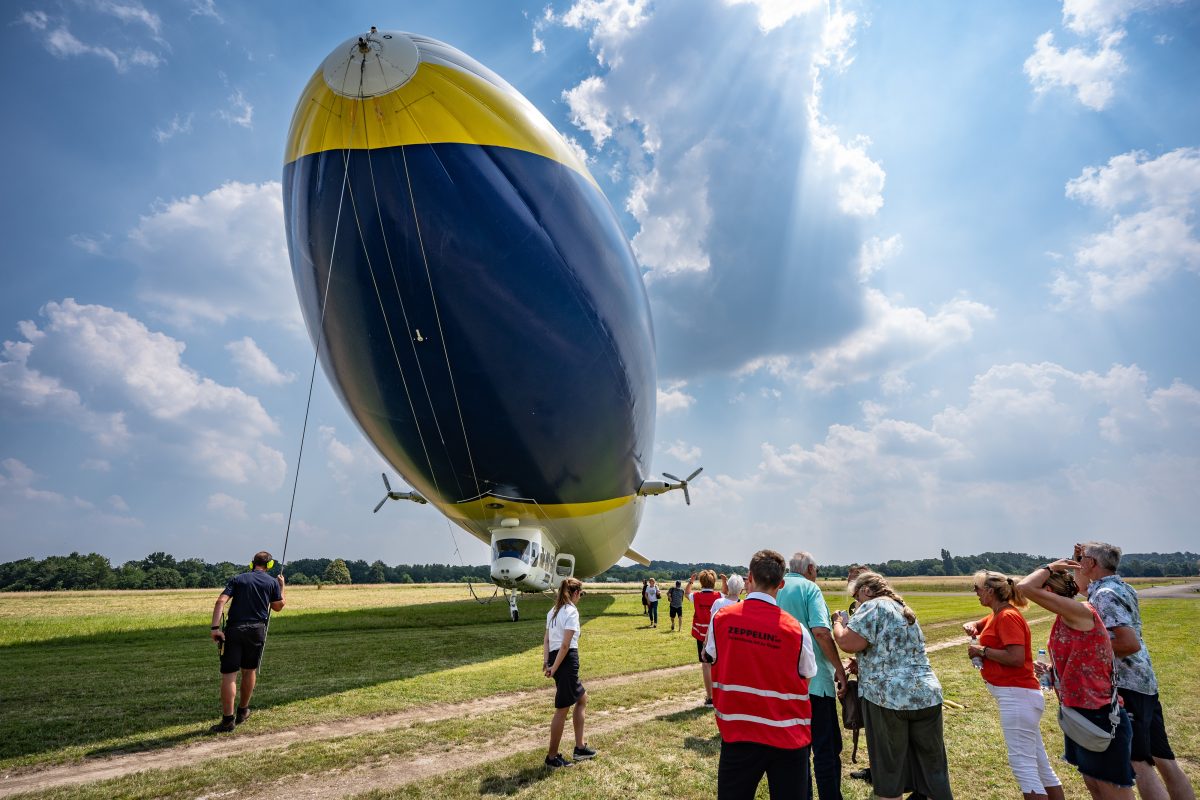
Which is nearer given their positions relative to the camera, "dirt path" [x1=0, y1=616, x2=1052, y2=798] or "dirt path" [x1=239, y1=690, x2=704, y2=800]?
"dirt path" [x1=239, y1=690, x2=704, y2=800]

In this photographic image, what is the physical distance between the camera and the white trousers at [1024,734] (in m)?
4.42

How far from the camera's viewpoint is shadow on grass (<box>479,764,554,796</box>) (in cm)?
540

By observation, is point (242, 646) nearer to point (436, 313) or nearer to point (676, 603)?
point (436, 313)

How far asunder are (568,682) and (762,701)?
339cm

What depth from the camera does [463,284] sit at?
38.7 ft

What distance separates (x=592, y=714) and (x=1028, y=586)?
6.02 metres

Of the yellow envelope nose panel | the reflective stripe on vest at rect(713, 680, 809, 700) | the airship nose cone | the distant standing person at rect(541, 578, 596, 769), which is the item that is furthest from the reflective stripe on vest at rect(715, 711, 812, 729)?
the airship nose cone

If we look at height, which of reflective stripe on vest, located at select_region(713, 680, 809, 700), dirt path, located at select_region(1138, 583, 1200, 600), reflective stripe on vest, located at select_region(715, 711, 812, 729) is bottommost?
dirt path, located at select_region(1138, 583, 1200, 600)

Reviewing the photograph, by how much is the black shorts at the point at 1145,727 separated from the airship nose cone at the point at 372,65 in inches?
494

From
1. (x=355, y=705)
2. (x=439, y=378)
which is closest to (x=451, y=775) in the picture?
(x=355, y=705)

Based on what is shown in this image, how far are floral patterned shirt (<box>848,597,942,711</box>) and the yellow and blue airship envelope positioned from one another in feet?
31.4

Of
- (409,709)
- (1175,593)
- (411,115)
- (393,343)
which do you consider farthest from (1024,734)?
(1175,593)

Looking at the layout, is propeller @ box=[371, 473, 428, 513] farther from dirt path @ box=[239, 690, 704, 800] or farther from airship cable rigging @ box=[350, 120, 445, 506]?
dirt path @ box=[239, 690, 704, 800]

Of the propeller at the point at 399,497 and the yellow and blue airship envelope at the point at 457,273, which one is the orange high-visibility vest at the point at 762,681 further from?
the propeller at the point at 399,497
